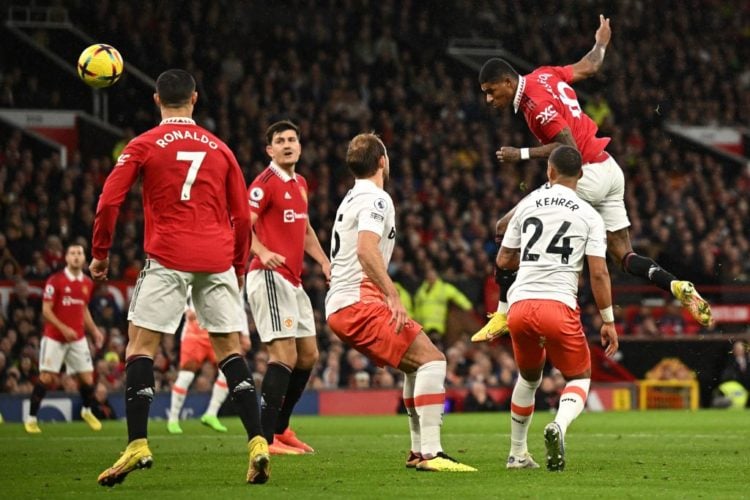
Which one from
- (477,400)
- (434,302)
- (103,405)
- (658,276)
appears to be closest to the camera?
(658,276)

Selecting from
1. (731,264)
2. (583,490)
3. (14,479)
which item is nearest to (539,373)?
(583,490)

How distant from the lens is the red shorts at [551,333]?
910 centimetres

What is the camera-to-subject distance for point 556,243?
9.23 meters

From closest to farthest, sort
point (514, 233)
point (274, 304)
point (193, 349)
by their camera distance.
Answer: point (514, 233), point (274, 304), point (193, 349)

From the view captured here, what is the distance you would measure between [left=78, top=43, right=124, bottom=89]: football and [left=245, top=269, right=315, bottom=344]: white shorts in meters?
2.15

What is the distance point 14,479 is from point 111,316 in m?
12.4

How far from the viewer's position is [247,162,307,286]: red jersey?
1191 cm

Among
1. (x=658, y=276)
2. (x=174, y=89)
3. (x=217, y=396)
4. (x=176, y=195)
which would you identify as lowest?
(x=217, y=396)

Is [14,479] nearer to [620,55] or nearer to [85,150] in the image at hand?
[85,150]

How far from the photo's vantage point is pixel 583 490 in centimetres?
782

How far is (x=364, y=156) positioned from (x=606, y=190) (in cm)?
320

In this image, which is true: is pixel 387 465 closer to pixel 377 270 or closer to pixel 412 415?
pixel 412 415

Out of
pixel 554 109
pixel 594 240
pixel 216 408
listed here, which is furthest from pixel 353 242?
pixel 216 408

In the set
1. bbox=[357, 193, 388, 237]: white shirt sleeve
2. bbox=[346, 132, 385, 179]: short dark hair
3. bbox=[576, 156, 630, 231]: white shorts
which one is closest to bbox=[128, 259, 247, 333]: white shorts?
bbox=[357, 193, 388, 237]: white shirt sleeve
